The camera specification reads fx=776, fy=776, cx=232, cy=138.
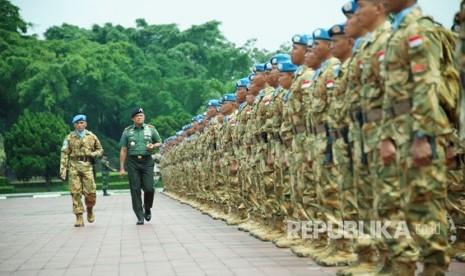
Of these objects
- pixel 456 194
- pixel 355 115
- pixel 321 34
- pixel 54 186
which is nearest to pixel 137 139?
pixel 321 34

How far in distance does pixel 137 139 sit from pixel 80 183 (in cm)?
137

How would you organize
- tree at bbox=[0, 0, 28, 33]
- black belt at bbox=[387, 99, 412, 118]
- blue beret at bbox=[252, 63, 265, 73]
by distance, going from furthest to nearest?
tree at bbox=[0, 0, 28, 33] < blue beret at bbox=[252, 63, 265, 73] < black belt at bbox=[387, 99, 412, 118]

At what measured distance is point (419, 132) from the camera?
17.2ft

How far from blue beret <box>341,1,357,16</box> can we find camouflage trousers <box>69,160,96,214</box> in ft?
29.0

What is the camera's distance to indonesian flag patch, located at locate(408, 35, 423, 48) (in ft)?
17.4

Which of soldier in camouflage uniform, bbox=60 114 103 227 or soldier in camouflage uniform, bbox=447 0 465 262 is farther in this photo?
soldier in camouflage uniform, bbox=60 114 103 227

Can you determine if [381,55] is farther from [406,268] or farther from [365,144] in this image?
[406,268]

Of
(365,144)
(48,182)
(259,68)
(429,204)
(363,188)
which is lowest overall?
(429,204)

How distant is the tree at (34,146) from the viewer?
48312 millimetres

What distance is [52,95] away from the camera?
192 feet

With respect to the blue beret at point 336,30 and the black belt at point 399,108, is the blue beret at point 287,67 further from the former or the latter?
the black belt at point 399,108

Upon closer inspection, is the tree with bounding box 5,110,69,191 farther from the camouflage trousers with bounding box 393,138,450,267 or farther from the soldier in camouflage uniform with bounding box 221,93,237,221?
the camouflage trousers with bounding box 393,138,450,267

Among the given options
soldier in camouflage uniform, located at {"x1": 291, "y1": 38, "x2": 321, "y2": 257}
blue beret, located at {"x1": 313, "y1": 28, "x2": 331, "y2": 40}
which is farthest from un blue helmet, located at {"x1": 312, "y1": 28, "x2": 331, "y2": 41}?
soldier in camouflage uniform, located at {"x1": 291, "y1": 38, "x2": 321, "y2": 257}

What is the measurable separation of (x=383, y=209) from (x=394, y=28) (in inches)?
52.5
